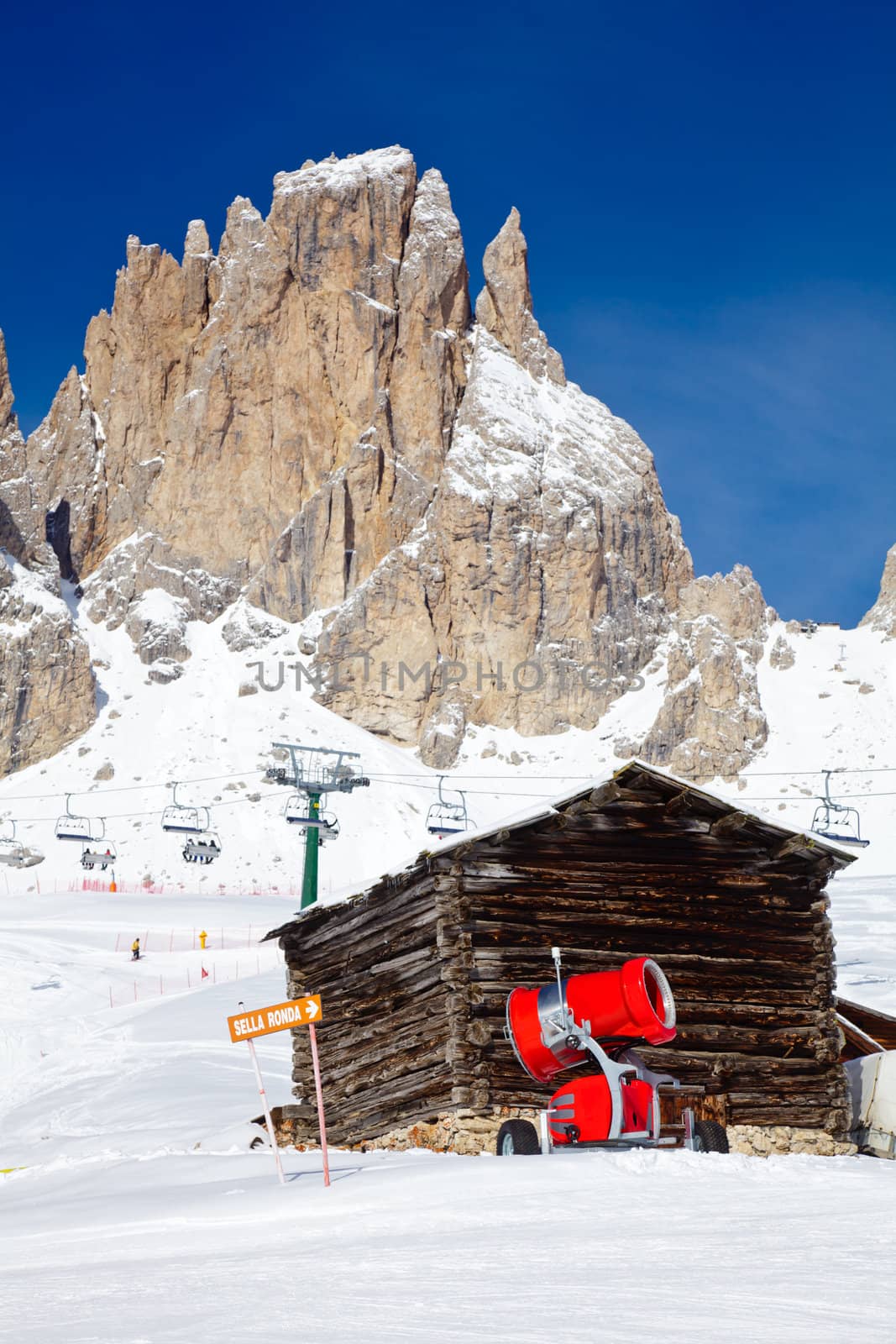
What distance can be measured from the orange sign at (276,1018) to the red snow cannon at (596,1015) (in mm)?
2285

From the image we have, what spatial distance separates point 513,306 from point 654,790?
120m

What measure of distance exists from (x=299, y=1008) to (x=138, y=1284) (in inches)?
189

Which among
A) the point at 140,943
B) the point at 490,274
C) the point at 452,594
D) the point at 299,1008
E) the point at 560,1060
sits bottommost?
the point at 140,943

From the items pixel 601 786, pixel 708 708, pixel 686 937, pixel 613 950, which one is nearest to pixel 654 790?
pixel 601 786

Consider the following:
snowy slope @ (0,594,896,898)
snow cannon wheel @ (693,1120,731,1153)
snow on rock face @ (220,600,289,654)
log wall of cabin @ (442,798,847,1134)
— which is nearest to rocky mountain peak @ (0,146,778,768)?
snow on rock face @ (220,600,289,654)

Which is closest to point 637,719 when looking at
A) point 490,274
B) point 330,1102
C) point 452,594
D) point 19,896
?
point 452,594

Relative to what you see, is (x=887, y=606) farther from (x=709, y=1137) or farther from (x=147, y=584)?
(x=709, y=1137)

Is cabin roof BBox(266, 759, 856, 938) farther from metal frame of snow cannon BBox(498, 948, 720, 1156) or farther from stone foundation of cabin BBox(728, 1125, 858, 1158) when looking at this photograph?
stone foundation of cabin BBox(728, 1125, 858, 1158)

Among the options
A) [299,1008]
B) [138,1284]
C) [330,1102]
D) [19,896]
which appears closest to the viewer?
[138,1284]

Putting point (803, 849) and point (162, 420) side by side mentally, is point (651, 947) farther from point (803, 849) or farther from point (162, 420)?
point (162, 420)

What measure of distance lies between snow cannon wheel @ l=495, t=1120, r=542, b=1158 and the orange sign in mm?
2573

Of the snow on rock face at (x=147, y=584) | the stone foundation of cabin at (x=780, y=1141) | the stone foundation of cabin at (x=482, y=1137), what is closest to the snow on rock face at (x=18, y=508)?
the snow on rock face at (x=147, y=584)

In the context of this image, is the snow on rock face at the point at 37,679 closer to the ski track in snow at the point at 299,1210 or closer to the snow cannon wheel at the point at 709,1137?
the ski track in snow at the point at 299,1210

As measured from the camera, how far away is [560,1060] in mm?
13008
